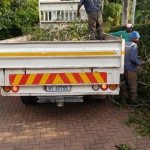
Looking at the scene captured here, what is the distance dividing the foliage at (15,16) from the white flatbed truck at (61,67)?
6.50 m

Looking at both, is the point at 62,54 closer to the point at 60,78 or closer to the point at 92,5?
the point at 60,78

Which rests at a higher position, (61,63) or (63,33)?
(63,33)

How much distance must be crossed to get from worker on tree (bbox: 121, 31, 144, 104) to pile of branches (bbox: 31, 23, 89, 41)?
3.50 feet

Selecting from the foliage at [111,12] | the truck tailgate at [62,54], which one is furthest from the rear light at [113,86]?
the foliage at [111,12]

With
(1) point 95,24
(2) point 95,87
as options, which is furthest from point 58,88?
(1) point 95,24

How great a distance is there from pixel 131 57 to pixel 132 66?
238 millimetres

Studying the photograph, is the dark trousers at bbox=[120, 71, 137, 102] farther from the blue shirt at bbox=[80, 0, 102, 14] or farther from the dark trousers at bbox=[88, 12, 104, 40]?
the blue shirt at bbox=[80, 0, 102, 14]

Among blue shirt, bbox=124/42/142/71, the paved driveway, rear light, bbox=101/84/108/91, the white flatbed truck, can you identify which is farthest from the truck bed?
blue shirt, bbox=124/42/142/71

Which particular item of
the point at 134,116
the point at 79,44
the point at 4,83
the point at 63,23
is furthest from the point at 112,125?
the point at 63,23

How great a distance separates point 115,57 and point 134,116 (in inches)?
57.3

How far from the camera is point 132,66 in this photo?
728 cm

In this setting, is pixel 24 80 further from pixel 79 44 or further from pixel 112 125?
pixel 112 125

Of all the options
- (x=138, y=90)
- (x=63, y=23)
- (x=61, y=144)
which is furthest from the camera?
(x=63, y=23)

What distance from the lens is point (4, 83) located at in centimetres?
612
